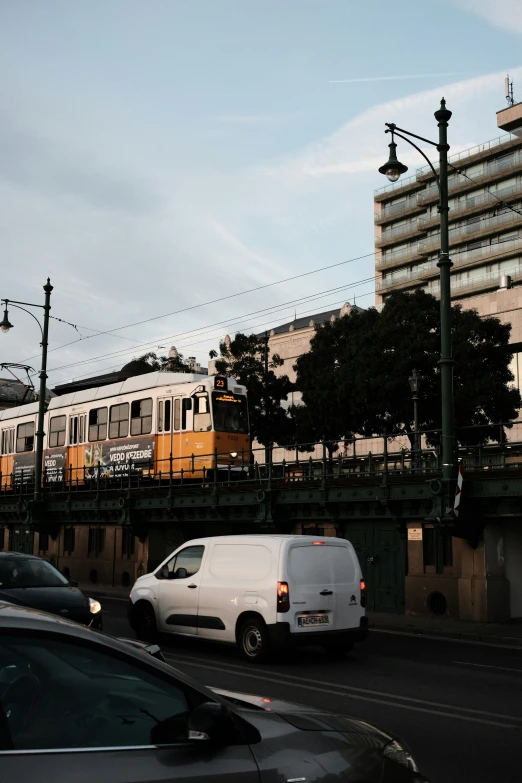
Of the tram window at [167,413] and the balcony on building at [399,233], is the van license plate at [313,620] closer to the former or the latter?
the tram window at [167,413]

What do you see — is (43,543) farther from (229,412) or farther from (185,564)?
(185,564)

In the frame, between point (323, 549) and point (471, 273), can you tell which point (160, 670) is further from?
point (471, 273)

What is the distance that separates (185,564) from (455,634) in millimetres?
6398

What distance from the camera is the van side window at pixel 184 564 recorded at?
14.0 meters

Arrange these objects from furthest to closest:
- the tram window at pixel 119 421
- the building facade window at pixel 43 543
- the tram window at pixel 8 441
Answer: the tram window at pixel 8 441
the building facade window at pixel 43 543
the tram window at pixel 119 421

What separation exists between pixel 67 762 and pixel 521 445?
658 inches

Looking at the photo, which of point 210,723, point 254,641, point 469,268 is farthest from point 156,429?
point 469,268

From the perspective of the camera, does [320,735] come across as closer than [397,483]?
Yes

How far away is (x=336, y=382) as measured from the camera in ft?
126

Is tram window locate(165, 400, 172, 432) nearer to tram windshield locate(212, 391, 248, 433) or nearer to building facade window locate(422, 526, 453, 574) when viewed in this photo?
tram windshield locate(212, 391, 248, 433)

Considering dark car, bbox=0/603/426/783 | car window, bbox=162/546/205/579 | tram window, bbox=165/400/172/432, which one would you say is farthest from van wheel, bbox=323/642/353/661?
tram window, bbox=165/400/172/432

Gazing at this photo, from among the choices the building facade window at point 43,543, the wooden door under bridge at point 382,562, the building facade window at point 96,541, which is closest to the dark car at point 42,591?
the wooden door under bridge at point 382,562

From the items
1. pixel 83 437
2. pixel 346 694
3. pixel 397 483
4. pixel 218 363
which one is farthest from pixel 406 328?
pixel 346 694

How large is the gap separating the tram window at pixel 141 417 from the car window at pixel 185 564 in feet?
52.0
